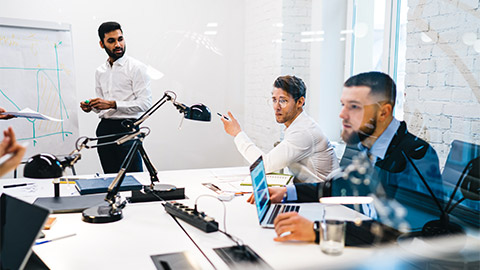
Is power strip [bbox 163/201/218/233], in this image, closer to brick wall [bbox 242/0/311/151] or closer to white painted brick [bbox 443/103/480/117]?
white painted brick [bbox 443/103/480/117]

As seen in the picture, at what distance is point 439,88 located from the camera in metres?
1.34

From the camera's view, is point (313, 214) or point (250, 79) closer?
point (313, 214)

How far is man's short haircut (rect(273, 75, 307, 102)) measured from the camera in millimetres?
2328

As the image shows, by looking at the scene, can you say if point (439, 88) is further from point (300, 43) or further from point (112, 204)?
point (300, 43)

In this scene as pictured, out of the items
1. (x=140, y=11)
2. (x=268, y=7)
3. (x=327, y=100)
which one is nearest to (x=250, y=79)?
(x=268, y=7)

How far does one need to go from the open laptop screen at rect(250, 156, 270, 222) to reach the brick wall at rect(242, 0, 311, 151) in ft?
5.16

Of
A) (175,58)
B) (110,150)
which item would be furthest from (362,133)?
(175,58)

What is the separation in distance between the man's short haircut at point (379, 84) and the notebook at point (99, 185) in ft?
4.00

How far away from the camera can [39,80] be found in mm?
3324

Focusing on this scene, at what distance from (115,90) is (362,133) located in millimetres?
2313

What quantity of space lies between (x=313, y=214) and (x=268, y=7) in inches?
106

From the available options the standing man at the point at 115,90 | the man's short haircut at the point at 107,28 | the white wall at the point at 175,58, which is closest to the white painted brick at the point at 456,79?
the standing man at the point at 115,90

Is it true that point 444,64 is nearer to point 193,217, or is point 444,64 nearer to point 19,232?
point 193,217

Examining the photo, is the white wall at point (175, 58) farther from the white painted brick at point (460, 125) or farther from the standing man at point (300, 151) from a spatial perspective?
the white painted brick at point (460, 125)
